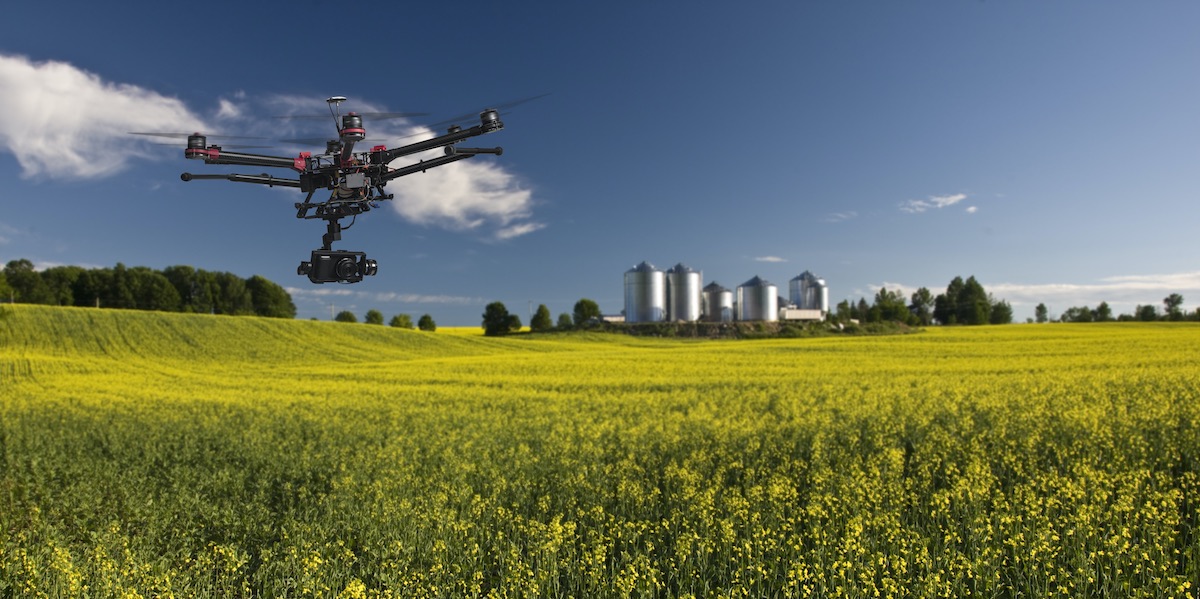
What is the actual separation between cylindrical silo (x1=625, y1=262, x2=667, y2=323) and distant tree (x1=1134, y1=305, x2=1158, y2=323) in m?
77.1

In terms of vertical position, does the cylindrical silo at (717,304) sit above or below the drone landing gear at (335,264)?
above

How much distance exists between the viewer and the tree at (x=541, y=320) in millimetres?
110188

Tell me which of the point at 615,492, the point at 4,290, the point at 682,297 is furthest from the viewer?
the point at 682,297

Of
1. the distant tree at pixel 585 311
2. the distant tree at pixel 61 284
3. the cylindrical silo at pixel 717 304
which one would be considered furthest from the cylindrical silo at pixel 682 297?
the distant tree at pixel 61 284

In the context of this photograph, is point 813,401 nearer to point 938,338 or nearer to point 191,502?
point 191,502

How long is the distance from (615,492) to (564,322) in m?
100

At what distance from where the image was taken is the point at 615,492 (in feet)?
39.0

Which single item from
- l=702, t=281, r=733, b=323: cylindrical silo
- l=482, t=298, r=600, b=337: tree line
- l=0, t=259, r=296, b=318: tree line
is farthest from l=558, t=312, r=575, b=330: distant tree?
l=0, t=259, r=296, b=318: tree line

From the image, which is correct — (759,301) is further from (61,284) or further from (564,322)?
(61,284)

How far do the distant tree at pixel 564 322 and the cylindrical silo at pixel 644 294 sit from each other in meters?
10.0

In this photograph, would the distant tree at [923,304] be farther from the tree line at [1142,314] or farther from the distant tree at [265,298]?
the distant tree at [265,298]

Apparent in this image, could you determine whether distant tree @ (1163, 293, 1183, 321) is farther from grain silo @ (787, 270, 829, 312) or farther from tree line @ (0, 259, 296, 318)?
tree line @ (0, 259, 296, 318)

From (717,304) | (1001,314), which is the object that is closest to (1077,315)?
(1001,314)

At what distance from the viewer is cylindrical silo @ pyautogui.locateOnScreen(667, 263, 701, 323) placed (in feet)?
378
